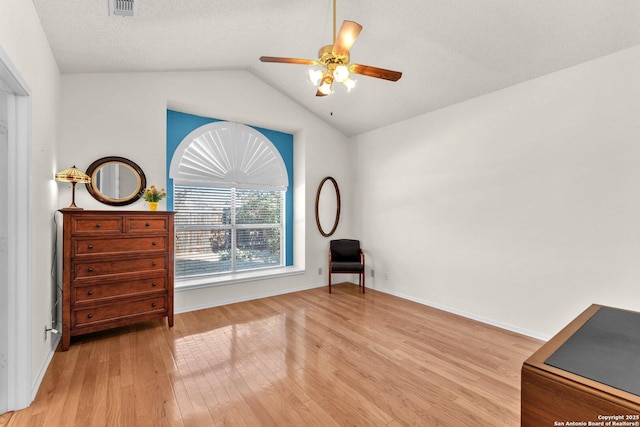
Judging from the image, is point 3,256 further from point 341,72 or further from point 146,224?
point 341,72

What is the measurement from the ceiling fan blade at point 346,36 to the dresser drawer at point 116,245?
8.61ft

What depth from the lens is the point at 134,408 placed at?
191cm

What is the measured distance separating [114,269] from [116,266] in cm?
3

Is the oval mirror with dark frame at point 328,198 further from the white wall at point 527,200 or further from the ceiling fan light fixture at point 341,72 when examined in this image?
the ceiling fan light fixture at point 341,72

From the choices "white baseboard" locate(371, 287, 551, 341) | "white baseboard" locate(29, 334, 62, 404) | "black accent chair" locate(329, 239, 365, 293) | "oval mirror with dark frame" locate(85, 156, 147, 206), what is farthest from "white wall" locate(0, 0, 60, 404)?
"white baseboard" locate(371, 287, 551, 341)

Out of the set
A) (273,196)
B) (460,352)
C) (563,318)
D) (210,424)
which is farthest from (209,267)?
(563,318)

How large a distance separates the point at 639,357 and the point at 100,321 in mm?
3791

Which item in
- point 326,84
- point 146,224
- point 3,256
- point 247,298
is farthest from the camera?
point 247,298

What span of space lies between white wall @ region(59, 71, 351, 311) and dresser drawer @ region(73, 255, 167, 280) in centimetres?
75

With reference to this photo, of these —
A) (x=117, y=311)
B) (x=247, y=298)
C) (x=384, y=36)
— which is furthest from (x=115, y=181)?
(x=384, y=36)

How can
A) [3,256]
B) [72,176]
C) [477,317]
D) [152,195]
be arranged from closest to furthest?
[3,256], [72,176], [152,195], [477,317]

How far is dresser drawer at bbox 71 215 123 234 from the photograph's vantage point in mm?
2699

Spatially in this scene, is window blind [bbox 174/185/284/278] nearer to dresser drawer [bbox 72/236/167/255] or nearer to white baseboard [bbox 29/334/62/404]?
dresser drawer [bbox 72/236/167/255]

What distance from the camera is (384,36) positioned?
2994 mm
